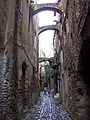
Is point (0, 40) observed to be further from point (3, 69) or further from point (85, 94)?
point (85, 94)

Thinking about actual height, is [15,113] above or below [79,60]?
below

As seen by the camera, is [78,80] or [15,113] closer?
[78,80]

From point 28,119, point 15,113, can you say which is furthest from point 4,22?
point 28,119

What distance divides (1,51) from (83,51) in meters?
2.31

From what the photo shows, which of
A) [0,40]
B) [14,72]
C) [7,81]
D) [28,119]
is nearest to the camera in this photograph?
[0,40]

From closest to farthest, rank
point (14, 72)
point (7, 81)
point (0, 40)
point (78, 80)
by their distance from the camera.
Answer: point (0, 40), point (7, 81), point (78, 80), point (14, 72)

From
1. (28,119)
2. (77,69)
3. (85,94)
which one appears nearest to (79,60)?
(77,69)

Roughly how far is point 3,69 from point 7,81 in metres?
0.49

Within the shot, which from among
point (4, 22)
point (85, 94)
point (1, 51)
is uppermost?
point (4, 22)

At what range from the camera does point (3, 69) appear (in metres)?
6.98

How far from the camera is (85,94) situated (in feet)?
26.0

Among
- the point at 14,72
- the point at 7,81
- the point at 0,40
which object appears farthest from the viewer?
the point at 14,72

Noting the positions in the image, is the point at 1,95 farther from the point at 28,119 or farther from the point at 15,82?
the point at 28,119

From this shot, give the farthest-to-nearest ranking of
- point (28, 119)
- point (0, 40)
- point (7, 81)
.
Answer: point (28, 119)
point (7, 81)
point (0, 40)
